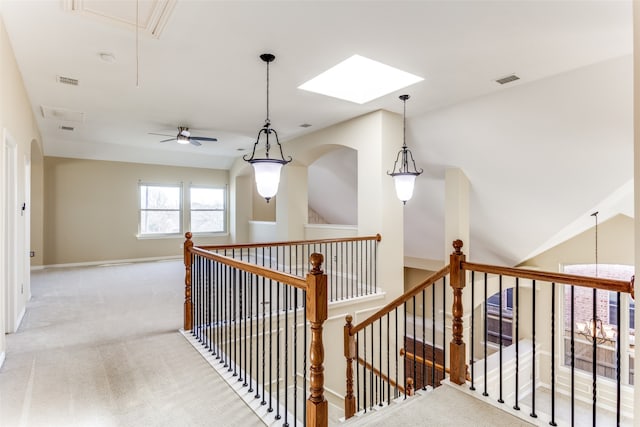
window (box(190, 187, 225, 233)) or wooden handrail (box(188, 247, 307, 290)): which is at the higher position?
window (box(190, 187, 225, 233))

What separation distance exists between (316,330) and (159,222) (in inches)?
342

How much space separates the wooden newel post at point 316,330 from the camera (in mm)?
1892

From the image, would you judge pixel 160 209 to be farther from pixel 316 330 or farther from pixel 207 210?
pixel 316 330

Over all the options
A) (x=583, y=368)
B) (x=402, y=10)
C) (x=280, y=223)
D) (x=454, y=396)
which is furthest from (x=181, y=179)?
(x=583, y=368)

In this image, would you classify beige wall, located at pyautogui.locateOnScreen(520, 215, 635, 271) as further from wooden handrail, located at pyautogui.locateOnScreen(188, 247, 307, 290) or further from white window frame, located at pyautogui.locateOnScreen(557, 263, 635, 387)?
wooden handrail, located at pyautogui.locateOnScreen(188, 247, 307, 290)

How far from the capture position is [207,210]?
33.3 ft

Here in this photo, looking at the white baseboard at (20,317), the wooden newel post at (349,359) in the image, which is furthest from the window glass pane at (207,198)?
the wooden newel post at (349,359)

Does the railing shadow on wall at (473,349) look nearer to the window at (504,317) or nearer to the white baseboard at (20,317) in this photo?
the window at (504,317)

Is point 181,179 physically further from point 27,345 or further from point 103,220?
point 27,345

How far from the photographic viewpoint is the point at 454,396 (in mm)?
2512

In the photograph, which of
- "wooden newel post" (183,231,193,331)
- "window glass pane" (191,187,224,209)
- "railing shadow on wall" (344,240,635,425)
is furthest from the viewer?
"window glass pane" (191,187,224,209)

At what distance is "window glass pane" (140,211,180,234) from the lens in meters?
9.20

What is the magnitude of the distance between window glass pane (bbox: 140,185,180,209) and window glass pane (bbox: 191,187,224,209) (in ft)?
1.45

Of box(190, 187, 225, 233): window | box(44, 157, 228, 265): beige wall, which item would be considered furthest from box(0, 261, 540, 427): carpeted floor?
box(190, 187, 225, 233): window
